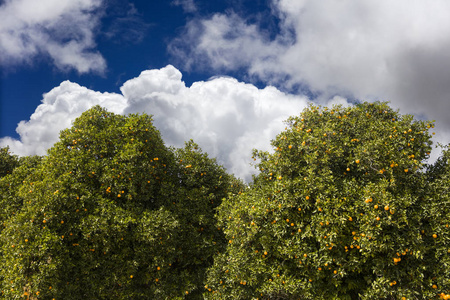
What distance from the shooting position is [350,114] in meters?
12.5

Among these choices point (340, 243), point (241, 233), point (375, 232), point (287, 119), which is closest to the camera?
point (375, 232)

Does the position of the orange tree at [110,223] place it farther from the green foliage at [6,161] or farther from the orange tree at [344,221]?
the green foliage at [6,161]

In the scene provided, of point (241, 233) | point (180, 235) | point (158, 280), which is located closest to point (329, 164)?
point (241, 233)

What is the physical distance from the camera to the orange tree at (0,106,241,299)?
11617mm

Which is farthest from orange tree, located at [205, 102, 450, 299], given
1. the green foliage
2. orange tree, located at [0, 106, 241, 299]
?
the green foliage

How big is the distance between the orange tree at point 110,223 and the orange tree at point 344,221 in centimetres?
242

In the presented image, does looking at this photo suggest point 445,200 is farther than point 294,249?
No

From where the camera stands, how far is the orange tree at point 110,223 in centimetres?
1162

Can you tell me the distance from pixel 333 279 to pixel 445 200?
4195mm

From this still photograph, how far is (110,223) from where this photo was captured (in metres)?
12.0

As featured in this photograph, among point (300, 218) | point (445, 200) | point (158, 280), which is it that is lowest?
point (158, 280)

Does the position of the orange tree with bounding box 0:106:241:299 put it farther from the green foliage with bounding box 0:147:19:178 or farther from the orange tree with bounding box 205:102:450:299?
the green foliage with bounding box 0:147:19:178

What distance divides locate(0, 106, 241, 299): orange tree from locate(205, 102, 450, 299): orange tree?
7.95 ft

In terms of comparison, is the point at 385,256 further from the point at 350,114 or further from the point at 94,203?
the point at 94,203
